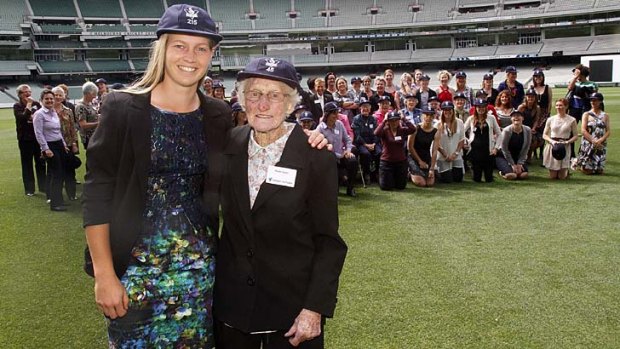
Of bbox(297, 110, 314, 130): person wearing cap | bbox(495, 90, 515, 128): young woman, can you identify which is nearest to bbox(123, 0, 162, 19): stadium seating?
bbox(495, 90, 515, 128): young woman

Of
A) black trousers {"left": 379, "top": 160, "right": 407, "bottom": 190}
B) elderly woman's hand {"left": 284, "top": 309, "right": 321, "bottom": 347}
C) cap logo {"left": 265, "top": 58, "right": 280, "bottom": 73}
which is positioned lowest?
black trousers {"left": 379, "top": 160, "right": 407, "bottom": 190}

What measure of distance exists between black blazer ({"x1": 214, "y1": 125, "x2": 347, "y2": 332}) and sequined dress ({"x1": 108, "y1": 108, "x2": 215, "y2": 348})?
0.14 metres

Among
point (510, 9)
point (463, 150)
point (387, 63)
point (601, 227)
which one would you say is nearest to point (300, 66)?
point (387, 63)

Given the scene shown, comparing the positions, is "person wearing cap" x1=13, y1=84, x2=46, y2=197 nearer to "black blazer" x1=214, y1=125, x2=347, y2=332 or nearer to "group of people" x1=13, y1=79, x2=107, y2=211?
"group of people" x1=13, y1=79, x2=107, y2=211

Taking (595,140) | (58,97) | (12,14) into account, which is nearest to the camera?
(58,97)

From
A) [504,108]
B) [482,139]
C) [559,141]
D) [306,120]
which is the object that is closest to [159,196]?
[306,120]

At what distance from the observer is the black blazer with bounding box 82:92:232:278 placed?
1.92 meters

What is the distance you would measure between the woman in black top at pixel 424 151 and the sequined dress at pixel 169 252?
24.7 ft

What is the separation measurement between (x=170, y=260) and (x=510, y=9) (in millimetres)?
55040

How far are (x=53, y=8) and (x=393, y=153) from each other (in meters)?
52.1

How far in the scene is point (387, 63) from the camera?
5266cm

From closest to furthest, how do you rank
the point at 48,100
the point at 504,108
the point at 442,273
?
1. the point at 442,273
2. the point at 48,100
3. the point at 504,108

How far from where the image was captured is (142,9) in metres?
53.9

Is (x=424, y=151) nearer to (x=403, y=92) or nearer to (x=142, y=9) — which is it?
(x=403, y=92)
